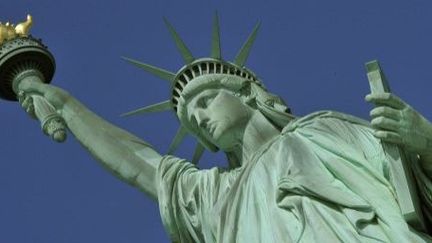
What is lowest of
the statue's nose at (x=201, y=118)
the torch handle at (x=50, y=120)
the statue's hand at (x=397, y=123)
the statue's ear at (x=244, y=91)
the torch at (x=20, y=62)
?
the statue's hand at (x=397, y=123)

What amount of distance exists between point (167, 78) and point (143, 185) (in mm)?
998

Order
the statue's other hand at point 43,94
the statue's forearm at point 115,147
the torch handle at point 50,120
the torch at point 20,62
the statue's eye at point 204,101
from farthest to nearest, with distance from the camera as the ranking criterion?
the torch at point 20,62 < the statue's other hand at point 43,94 < the torch handle at point 50,120 < the statue's forearm at point 115,147 < the statue's eye at point 204,101

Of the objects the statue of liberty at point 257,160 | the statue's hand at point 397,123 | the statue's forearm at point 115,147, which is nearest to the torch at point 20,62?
the statue of liberty at point 257,160

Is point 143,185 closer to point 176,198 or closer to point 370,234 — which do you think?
point 176,198

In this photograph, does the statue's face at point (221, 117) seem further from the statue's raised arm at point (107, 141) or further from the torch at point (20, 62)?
the torch at point (20, 62)

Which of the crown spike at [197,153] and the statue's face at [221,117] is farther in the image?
the crown spike at [197,153]

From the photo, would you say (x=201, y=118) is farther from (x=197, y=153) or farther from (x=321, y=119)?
(x=321, y=119)

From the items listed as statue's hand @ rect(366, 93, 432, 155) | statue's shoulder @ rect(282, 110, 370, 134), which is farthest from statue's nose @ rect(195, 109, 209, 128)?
statue's hand @ rect(366, 93, 432, 155)

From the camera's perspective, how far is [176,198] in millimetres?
15391

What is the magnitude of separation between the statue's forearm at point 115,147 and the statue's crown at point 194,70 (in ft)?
0.88

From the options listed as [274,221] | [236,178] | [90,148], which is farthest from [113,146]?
[274,221]

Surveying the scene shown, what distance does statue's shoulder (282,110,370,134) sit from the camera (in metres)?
14.9

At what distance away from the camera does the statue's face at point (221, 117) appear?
1534 cm

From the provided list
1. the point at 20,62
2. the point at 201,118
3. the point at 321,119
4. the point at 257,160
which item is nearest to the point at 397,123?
the point at 321,119
